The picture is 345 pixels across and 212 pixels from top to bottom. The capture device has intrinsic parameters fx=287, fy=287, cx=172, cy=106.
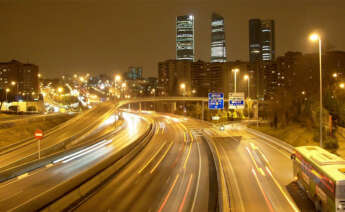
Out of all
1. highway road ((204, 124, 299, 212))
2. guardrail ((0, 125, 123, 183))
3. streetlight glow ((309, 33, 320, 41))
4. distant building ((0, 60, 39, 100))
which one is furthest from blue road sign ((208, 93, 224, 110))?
distant building ((0, 60, 39, 100))

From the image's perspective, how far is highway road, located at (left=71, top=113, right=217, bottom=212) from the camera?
59.8 feet

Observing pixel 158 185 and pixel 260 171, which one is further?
pixel 260 171

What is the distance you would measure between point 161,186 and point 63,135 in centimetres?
3147

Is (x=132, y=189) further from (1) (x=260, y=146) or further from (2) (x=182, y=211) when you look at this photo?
(1) (x=260, y=146)

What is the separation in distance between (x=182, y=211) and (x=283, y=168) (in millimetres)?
12746

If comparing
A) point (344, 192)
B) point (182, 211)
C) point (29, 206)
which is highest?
point (344, 192)

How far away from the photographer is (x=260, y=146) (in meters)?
37.7

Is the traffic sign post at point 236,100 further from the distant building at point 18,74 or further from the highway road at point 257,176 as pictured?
the distant building at point 18,74

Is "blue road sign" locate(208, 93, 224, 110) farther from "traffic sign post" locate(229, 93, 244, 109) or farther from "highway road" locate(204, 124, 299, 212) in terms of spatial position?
"highway road" locate(204, 124, 299, 212)

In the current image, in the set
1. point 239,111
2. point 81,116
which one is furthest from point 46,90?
point 239,111

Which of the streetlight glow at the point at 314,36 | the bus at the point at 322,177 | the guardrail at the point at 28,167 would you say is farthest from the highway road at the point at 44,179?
the streetlight glow at the point at 314,36

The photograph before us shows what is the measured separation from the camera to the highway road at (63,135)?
33188 mm

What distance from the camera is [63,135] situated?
4838cm

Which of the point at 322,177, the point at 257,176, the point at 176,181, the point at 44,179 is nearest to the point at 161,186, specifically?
the point at 176,181
